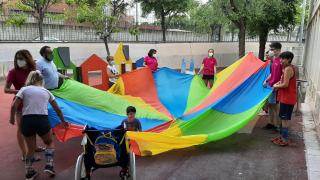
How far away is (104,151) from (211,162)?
2235 millimetres

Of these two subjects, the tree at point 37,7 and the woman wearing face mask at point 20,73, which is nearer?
the woman wearing face mask at point 20,73

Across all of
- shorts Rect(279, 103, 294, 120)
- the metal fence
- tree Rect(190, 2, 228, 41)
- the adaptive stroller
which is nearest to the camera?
the adaptive stroller

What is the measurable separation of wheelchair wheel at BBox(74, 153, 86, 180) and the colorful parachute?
4.12 feet

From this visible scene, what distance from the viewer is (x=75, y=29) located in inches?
832

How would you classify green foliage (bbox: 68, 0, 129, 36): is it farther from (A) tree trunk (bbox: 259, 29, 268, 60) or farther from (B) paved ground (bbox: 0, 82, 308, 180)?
(B) paved ground (bbox: 0, 82, 308, 180)

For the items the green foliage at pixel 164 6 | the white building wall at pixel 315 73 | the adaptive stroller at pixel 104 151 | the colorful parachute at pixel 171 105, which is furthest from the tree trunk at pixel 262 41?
the adaptive stroller at pixel 104 151

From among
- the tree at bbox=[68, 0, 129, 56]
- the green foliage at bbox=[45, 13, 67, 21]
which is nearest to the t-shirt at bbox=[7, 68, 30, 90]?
the tree at bbox=[68, 0, 129, 56]

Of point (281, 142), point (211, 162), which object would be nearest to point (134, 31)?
point (281, 142)

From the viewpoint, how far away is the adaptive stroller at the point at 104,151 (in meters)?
4.66

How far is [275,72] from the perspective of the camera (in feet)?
25.0

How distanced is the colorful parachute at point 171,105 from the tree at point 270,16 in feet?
43.7

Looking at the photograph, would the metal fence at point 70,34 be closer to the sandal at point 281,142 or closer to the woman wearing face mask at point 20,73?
the woman wearing face mask at point 20,73

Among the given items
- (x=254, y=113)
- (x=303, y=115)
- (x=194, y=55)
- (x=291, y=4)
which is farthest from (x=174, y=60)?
(x=254, y=113)

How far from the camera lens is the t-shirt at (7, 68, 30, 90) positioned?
5.72m
